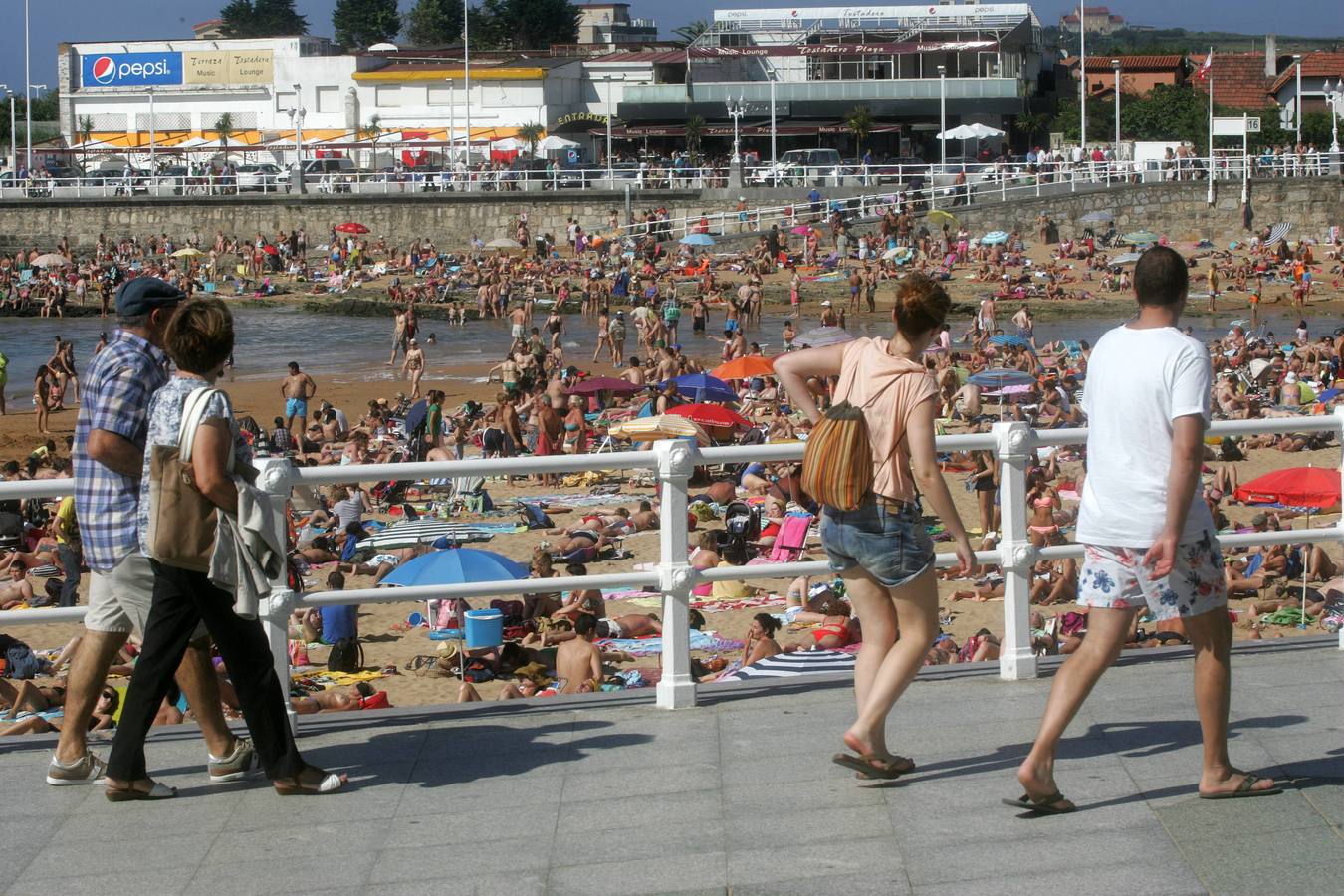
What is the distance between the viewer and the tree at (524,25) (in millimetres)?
102500

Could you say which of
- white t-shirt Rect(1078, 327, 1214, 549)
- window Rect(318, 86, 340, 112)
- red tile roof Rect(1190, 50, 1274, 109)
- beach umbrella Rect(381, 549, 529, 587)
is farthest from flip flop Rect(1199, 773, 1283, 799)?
red tile roof Rect(1190, 50, 1274, 109)

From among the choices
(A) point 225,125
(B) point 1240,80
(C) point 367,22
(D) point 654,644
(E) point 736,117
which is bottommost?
(D) point 654,644

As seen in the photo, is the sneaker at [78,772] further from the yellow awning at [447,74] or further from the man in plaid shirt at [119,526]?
the yellow awning at [447,74]

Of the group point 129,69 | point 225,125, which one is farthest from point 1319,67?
point 129,69

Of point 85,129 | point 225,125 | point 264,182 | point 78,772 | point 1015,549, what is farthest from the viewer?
point 225,125

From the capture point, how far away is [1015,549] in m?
5.14

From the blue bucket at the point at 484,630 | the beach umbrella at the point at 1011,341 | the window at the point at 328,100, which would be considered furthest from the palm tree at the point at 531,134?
the blue bucket at the point at 484,630

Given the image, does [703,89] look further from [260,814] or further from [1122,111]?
[260,814]

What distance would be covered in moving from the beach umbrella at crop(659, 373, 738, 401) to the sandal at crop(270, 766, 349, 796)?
1502 centimetres

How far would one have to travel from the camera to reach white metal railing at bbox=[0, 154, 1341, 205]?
42969mm

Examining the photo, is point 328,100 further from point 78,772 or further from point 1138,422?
point 1138,422

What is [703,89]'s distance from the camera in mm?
65500

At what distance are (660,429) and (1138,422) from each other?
40.5 ft

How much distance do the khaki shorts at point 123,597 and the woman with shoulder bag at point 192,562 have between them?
92mm
